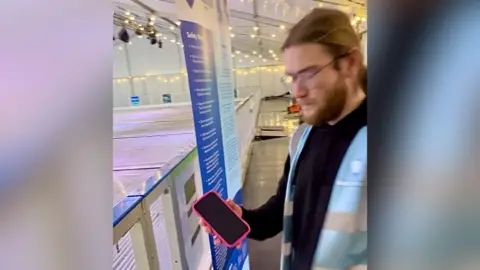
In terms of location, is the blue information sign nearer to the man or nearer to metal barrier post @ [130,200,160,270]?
metal barrier post @ [130,200,160,270]

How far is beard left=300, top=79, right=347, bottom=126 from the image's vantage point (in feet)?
3.31

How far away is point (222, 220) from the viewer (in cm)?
133

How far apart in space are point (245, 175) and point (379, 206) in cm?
584

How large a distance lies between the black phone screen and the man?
234 mm

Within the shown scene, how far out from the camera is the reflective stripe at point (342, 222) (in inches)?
35.2

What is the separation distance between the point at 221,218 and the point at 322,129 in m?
0.45

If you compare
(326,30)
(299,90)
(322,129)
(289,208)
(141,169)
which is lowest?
(141,169)

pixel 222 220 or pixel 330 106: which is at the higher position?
pixel 330 106

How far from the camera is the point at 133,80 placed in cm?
2238

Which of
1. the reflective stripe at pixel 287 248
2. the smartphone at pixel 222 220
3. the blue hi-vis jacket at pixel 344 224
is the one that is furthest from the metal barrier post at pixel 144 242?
the blue hi-vis jacket at pixel 344 224

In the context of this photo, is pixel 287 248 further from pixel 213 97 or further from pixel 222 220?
pixel 213 97

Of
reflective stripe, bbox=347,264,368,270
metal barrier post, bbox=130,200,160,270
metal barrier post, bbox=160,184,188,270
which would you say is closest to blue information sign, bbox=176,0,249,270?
metal barrier post, bbox=160,184,188,270

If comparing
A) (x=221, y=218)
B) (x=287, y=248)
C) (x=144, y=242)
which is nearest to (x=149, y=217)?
(x=144, y=242)

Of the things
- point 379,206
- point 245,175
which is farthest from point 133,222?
point 245,175
